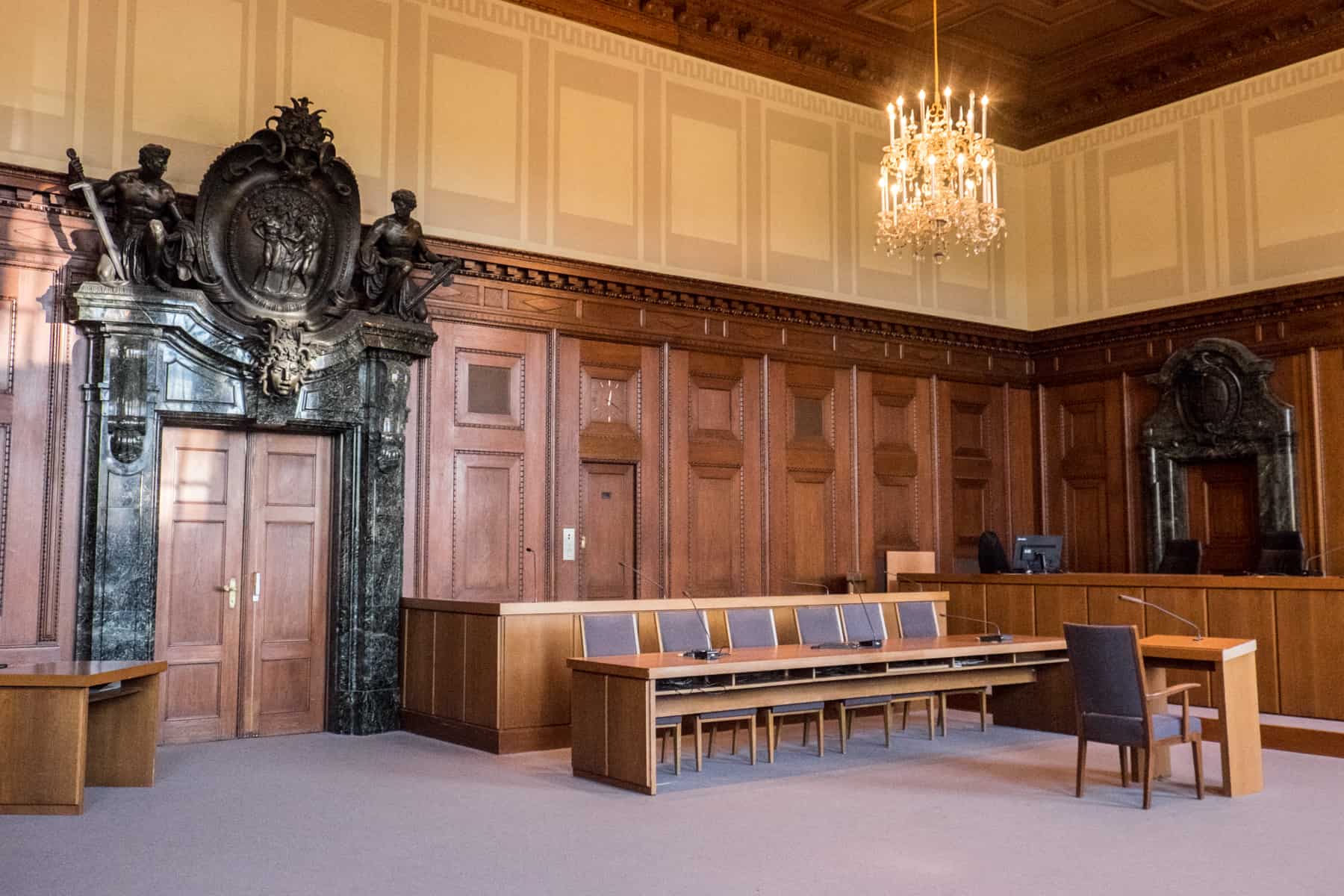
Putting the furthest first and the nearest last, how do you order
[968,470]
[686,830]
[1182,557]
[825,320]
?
[968,470], [825,320], [1182,557], [686,830]

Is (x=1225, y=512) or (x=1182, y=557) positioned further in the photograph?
(x=1225, y=512)

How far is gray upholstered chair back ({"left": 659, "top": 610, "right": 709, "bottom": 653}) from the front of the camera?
7688mm

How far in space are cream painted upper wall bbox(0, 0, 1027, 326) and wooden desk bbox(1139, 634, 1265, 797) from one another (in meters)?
5.64

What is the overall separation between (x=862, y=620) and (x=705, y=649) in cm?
190

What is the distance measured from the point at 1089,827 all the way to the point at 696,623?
302 cm

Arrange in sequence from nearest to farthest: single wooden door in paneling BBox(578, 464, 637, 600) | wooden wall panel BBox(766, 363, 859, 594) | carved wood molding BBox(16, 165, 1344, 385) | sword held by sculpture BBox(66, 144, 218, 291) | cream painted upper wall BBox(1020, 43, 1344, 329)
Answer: sword held by sculpture BBox(66, 144, 218, 291) < carved wood molding BBox(16, 165, 1344, 385) < single wooden door in paneling BBox(578, 464, 637, 600) < cream painted upper wall BBox(1020, 43, 1344, 329) < wooden wall panel BBox(766, 363, 859, 594)

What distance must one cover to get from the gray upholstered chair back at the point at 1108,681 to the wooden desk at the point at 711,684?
4.44ft

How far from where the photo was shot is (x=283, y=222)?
8305mm

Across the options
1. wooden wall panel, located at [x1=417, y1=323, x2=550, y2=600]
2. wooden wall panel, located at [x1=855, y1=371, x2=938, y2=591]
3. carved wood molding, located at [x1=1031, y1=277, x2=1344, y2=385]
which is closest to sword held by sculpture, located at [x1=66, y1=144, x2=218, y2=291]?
wooden wall panel, located at [x1=417, y1=323, x2=550, y2=600]

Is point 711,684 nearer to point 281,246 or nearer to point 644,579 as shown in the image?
point 644,579

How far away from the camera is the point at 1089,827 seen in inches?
216

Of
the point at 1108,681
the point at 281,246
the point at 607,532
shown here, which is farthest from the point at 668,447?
the point at 1108,681

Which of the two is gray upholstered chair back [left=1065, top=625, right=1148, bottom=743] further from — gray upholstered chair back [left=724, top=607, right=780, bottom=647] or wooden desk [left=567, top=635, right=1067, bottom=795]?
gray upholstered chair back [left=724, top=607, right=780, bottom=647]

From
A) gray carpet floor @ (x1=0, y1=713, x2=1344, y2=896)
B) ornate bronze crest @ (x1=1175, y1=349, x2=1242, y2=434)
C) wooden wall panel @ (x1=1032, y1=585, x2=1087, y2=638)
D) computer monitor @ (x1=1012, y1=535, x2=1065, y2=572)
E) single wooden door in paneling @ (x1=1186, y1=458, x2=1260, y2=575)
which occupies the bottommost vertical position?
gray carpet floor @ (x1=0, y1=713, x2=1344, y2=896)
